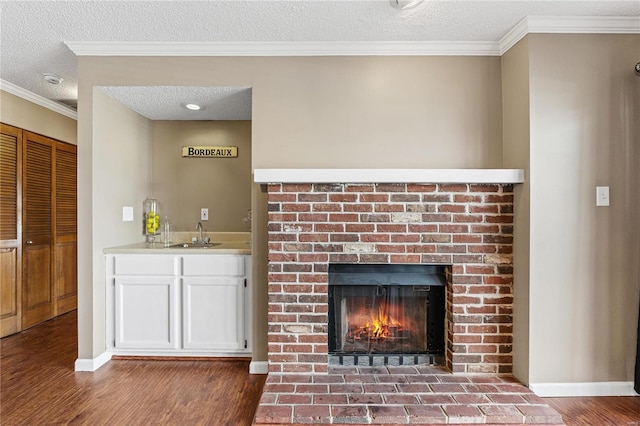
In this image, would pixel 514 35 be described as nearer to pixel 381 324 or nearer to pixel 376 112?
pixel 376 112

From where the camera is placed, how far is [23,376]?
7.85 ft

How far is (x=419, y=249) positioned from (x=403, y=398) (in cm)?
88

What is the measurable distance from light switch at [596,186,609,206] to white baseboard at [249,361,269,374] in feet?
7.78

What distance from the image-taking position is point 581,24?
2.11 meters

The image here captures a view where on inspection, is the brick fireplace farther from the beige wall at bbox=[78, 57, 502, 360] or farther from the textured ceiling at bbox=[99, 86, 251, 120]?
the textured ceiling at bbox=[99, 86, 251, 120]

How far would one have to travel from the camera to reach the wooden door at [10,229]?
10.2 feet

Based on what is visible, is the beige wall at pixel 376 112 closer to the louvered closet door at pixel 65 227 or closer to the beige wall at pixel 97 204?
the beige wall at pixel 97 204

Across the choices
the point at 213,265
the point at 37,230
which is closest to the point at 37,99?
the point at 37,230

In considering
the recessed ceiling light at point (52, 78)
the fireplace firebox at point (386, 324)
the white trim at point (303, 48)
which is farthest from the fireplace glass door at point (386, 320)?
the recessed ceiling light at point (52, 78)

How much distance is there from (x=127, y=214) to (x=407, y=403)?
2.55 meters

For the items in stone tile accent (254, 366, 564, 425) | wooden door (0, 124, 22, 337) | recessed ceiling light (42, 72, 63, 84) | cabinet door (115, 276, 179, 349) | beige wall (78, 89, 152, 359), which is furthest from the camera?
wooden door (0, 124, 22, 337)

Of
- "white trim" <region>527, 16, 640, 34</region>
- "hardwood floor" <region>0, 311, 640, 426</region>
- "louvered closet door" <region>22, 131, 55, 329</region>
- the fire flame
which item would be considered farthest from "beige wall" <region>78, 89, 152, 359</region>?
"white trim" <region>527, 16, 640, 34</region>

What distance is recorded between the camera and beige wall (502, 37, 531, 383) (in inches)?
84.3

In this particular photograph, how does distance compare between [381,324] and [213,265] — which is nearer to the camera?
[381,324]
